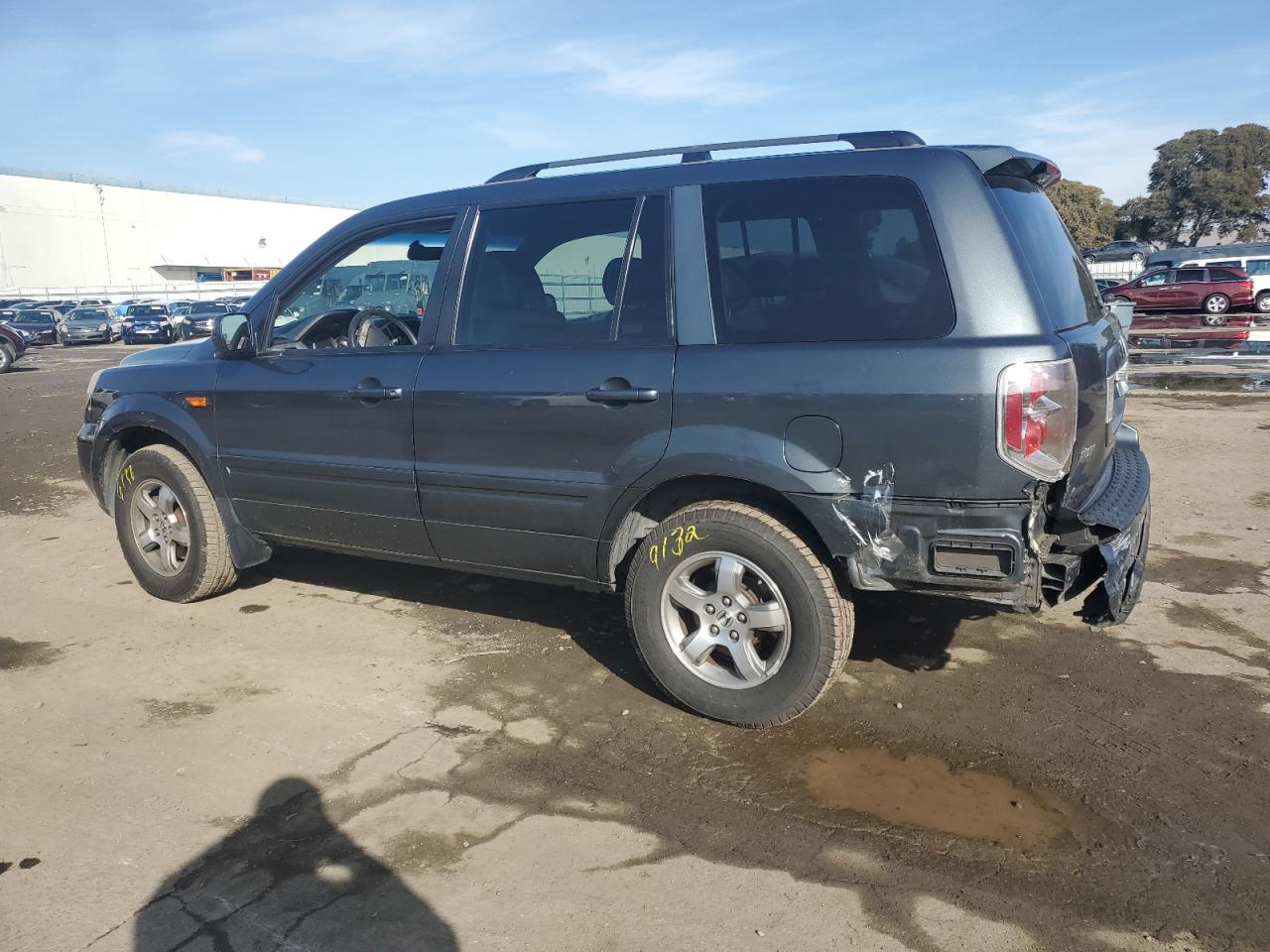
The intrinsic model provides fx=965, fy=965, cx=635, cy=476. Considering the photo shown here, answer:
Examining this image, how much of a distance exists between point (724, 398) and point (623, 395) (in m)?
0.41

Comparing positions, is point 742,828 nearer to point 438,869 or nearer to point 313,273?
point 438,869

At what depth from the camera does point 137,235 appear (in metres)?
70.6

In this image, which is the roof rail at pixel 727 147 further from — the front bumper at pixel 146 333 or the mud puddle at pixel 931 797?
the front bumper at pixel 146 333

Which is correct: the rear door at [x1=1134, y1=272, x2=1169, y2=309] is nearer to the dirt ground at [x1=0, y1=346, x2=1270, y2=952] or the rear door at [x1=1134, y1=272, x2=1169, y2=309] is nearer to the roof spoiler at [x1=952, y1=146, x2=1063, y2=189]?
the dirt ground at [x1=0, y1=346, x2=1270, y2=952]

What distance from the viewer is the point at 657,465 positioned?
11.8ft

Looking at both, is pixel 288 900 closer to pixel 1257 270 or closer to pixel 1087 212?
pixel 1257 270

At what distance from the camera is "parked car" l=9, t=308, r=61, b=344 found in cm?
3231

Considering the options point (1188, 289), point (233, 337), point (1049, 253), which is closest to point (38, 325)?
point (233, 337)

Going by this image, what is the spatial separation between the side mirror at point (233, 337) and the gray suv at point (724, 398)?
2cm

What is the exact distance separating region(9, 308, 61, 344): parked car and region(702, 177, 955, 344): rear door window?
116 feet

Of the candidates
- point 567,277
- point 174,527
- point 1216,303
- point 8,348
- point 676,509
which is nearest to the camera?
point 676,509

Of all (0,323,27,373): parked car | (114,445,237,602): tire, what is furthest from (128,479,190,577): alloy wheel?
(0,323,27,373): parked car

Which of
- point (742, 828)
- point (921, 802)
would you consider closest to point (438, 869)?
point (742, 828)

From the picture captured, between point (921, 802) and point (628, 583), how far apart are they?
132cm
